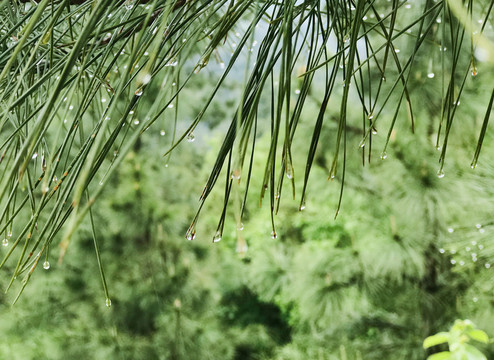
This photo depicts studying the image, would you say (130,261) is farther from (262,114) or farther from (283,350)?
(262,114)

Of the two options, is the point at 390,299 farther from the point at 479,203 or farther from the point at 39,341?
the point at 39,341

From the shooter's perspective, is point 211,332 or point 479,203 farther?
point 211,332

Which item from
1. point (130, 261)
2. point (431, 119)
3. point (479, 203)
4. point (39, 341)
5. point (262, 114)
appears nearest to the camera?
point (479, 203)

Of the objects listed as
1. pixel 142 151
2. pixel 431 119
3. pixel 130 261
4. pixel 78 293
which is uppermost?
pixel 431 119

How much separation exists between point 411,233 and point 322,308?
387mm

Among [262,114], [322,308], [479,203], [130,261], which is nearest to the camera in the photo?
[479,203]

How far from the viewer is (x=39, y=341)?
75.4 inches

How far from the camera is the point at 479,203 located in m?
1.38

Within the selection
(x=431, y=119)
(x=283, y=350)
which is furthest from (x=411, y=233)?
(x=283, y=350)

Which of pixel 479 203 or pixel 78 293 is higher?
pixel 479 203

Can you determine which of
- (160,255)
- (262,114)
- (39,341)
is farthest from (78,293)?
(262,114)

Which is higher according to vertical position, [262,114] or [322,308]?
[262,114]

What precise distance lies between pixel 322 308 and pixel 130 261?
2.65 feet

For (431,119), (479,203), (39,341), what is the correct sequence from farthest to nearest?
(39,341) < (431,119) < (479,203)
